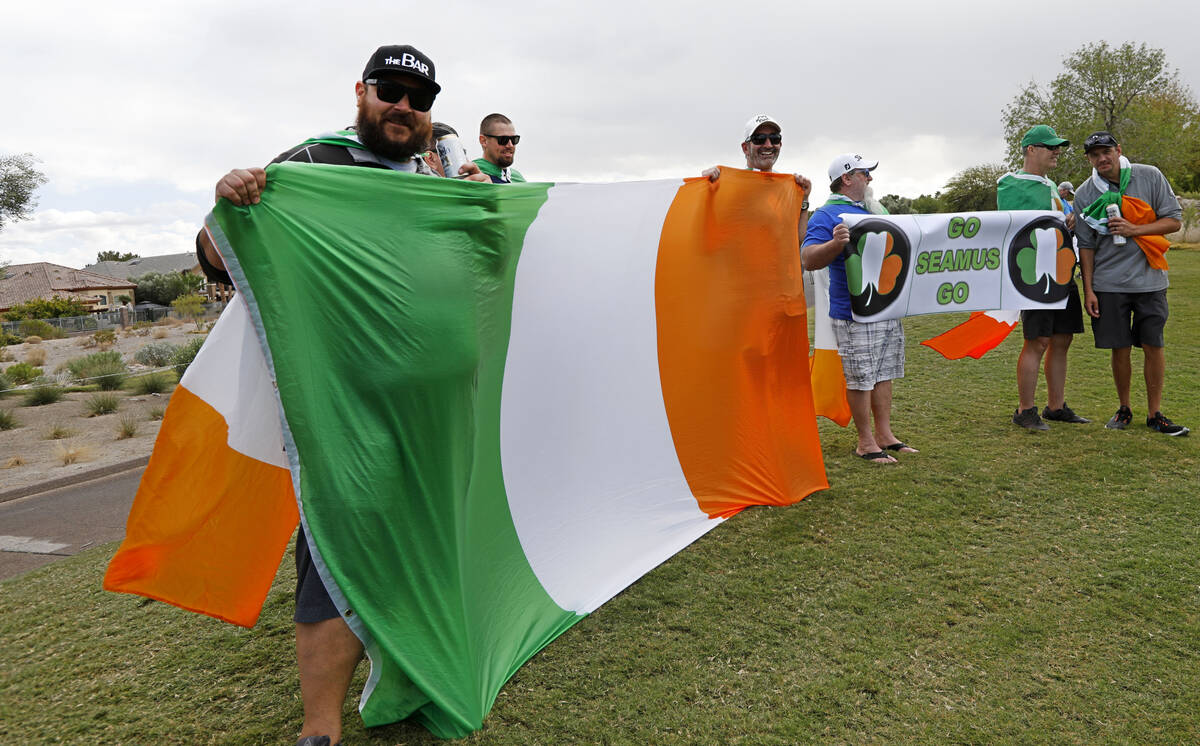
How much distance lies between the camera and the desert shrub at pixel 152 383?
14828 mm

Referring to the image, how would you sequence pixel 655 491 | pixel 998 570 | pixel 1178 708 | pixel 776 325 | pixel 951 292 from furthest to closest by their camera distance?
pixel 951 292 < pixel 776 325 < pixel 655 491 < pixel 998 570 < pixel 1178 708

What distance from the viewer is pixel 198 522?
7.93 feet

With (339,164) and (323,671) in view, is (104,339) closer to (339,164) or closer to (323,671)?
(339,164)

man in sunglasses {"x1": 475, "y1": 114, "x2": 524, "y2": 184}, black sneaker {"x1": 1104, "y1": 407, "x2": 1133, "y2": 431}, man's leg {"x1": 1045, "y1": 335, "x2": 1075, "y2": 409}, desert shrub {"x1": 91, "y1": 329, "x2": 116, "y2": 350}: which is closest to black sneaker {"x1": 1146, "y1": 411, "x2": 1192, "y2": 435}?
black sneaker {"x1": 1104, "y1": 407, "x2": 1133, "y2": 431}

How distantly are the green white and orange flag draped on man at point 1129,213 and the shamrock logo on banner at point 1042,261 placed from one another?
0.28m

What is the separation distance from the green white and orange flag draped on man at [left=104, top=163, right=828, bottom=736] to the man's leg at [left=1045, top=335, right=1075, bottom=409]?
405cm

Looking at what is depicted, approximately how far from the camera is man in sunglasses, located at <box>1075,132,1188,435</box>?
17.8 ft

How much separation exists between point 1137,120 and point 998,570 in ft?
129

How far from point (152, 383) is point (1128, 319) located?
15.6 metres

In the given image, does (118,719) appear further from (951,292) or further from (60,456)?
(60,456)

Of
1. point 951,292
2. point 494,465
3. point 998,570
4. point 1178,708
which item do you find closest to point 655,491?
point 494,465

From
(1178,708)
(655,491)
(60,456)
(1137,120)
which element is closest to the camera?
(1178,708)

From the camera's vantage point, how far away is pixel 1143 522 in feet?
12.7

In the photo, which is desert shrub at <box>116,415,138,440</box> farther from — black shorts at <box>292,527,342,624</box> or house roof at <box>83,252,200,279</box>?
house roof at <box>83,252,200,279</box>
